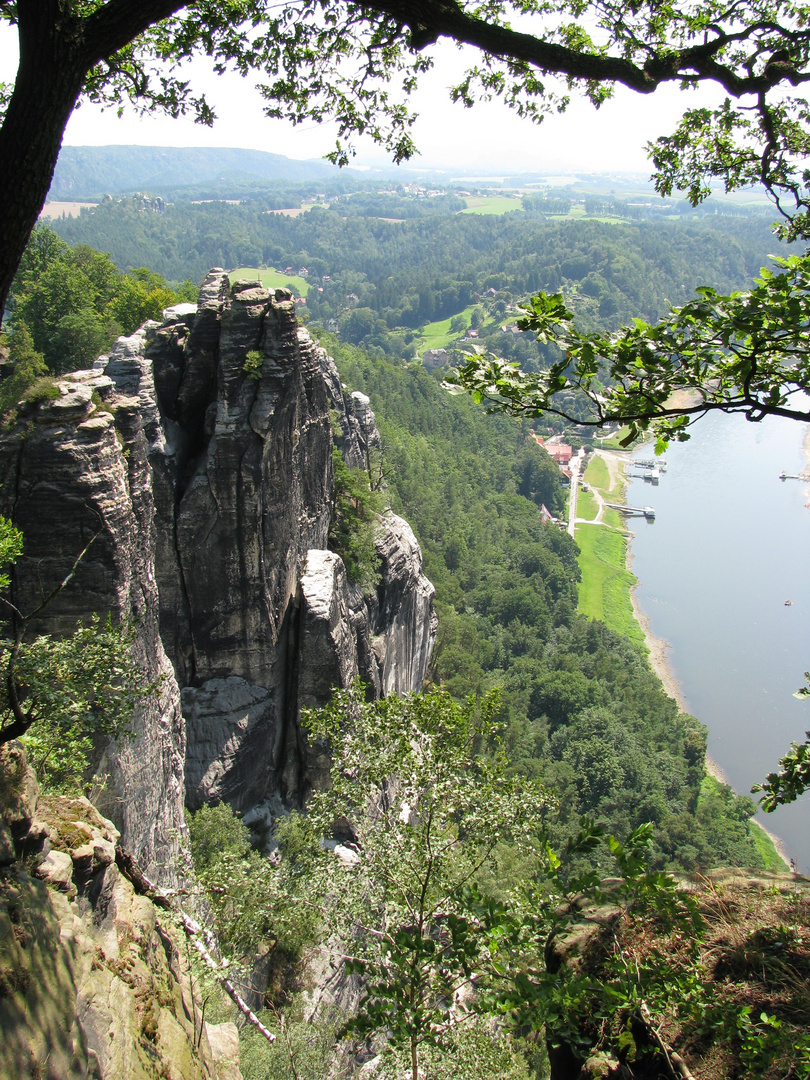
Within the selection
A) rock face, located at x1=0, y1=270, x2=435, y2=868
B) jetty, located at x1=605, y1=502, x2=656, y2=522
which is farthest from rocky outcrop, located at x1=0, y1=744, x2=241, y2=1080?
jetty, located at x1=605, y1=502, x2=656, y2=522

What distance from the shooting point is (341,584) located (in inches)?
930

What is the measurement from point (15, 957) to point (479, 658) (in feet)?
167

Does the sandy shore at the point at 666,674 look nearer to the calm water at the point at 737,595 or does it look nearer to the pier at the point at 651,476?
the calm water at the point at 737,595

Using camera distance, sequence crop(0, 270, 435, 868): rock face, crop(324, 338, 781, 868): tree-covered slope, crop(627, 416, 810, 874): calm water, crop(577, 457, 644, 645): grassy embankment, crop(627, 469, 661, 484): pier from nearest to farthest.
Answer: crop(0, 270, 435, 868): rock face → crop(324, 338, 781, 868): tree-covered slope → crop(627, 416, 810, 874): calm water → crop(577, 457, 644, 645): grassy embankment → crop(627, 469, 661, 484): pier

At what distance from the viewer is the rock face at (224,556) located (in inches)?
560

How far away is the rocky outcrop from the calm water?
40.8 metres

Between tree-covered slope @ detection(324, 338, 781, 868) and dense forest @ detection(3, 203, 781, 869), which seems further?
tree-covered slope @ detection(324, 338, 781, 868)

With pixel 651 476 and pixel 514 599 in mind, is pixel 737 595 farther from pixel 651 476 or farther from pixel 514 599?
pixel 651 476

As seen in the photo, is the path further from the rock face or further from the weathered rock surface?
the weathered rock surface

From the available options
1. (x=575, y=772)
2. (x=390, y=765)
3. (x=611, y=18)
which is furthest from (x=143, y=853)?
(x=575, y=772)

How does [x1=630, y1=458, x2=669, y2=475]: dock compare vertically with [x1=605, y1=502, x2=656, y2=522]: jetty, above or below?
above

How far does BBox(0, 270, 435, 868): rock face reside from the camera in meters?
14.2

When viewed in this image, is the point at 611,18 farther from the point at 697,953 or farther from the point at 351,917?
the point at 351,917

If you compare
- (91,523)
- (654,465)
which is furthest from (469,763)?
(654,465)
